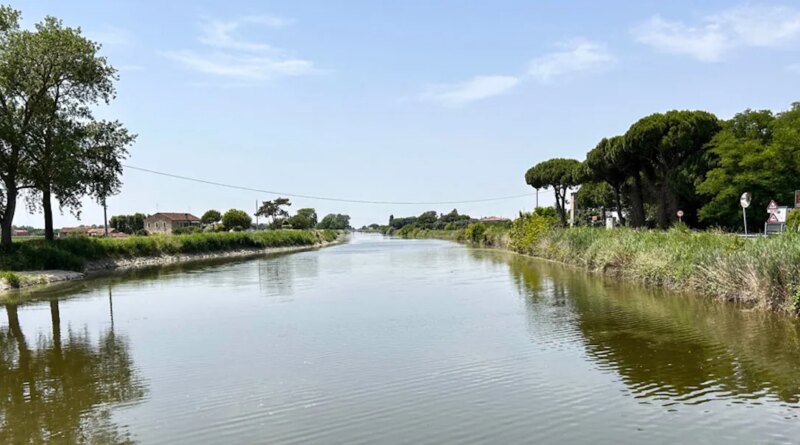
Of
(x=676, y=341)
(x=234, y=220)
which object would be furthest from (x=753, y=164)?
(x=234, y=220)

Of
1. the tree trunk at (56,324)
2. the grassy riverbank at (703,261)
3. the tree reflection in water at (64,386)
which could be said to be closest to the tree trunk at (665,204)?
the grassy riverbank at (703,261)

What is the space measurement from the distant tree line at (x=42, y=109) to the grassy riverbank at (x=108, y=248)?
5.25 ft

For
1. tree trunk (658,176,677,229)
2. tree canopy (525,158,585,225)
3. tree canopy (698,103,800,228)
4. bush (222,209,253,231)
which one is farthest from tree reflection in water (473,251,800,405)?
bush (222,209,253,231)

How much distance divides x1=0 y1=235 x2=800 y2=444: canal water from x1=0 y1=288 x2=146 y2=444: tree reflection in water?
4 cm

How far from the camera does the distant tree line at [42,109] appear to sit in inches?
1283

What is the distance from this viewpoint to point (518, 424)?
23.4 feet

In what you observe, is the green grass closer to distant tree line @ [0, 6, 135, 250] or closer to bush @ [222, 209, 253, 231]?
distant tree line @ [0, 6, 135, 250]

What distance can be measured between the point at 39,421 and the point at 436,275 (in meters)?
22.3

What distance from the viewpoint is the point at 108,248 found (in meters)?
39.5

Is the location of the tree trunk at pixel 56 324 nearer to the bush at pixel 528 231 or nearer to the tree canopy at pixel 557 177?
the bush at pixel 528 231

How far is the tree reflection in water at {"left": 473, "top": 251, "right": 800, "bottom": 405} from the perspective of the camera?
27.8 ft

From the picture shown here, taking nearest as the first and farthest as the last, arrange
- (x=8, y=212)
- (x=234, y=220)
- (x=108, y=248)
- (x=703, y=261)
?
(x=703, y=261) < (x=8, y=212) < (x=108, y=248) < (x=234, y=220)

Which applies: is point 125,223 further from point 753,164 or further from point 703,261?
point 703,261

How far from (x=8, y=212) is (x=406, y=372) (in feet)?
106
